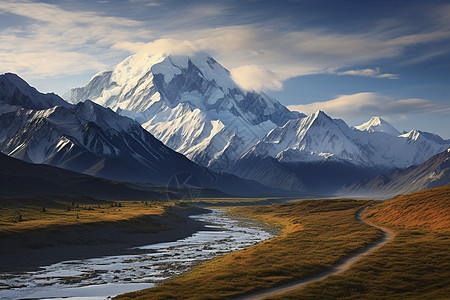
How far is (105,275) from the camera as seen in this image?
64312 millimetres

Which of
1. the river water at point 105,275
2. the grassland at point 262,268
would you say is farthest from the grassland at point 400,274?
the river water at point 105,275

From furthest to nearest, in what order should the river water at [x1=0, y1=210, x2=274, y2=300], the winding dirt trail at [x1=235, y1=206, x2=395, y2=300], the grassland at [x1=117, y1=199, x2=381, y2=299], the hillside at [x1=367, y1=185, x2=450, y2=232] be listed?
1. the hillside at [x1=367, y1=185, x2=450, y2=232]
2. the river water at [x1=0, y1=210, x2=274, y2=300]
3. the grassland at [x1=117, y1=199, x2=381, y2=299]
4. the winding dirt trail at [x1=235, y1=206, x2=395, y2=300]

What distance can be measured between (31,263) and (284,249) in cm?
3857

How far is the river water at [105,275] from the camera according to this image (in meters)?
54.1

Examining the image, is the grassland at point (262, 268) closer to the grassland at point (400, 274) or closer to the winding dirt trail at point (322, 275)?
the winding dirt trail at point (322, 275)

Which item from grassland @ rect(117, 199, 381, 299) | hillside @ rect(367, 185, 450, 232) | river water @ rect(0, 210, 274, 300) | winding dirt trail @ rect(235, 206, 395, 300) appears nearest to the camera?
winding dirt trail @ rect(235, 206, 395, 300)

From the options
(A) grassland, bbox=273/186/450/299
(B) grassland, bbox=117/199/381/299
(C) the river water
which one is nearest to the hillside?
(A) grassland, bbox=273/186/450/299

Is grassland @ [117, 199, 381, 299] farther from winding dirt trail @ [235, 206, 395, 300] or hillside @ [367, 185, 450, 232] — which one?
hillside @ [367, 185, 450, 232]

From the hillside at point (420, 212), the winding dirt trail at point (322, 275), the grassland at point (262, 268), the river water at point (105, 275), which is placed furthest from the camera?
the hillside at point (420, 212)

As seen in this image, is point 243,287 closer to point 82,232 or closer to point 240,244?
point 240,244

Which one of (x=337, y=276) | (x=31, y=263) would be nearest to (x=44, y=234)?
(x=31, y=263)

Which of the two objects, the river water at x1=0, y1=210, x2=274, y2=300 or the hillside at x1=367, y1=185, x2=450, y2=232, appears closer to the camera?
the river water at x1=0, y1=210, x2=274, y2=300

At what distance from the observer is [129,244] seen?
101 metres

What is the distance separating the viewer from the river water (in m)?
54.1
